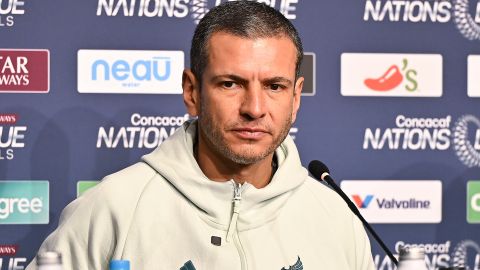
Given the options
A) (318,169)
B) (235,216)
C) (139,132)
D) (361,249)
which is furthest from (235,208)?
(139,132)

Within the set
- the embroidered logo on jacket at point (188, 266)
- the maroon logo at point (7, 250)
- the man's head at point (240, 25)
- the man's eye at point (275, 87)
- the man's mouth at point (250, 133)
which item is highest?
the man's head at point (240, 25)

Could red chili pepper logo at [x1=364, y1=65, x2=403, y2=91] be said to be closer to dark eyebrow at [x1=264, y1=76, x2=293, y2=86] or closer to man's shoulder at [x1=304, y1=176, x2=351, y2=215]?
man's shoulder at [x1=304, y1=176, x2=351, y2=215]

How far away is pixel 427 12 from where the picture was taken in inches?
144

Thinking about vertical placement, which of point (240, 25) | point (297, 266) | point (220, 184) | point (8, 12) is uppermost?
point (8, 12)

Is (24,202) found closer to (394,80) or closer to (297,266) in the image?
(297,266)

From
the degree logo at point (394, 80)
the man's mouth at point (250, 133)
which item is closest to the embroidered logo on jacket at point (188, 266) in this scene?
the man's mouth at point (250, 133)

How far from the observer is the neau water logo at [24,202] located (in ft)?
10.9

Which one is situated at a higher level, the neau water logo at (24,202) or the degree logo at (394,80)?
the degree logo at (394,80)

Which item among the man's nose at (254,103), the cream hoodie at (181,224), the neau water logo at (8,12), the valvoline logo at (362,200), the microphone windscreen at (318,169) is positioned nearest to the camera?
the man's nose at (254,103)

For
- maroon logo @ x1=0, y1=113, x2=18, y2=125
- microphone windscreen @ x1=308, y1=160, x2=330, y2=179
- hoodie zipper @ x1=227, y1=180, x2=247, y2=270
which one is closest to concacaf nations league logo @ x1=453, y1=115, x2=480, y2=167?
microphone windscreen @ x1=308, y1=160, x2=330, y2=179

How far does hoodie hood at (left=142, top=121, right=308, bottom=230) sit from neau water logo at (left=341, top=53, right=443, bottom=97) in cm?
125

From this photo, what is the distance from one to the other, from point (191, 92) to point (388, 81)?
57.8 inches

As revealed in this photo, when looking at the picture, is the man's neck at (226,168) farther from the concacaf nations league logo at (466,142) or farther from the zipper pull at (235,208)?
the concacaf nations league logo at (466,142)

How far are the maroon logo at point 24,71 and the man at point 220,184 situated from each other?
110 cm
